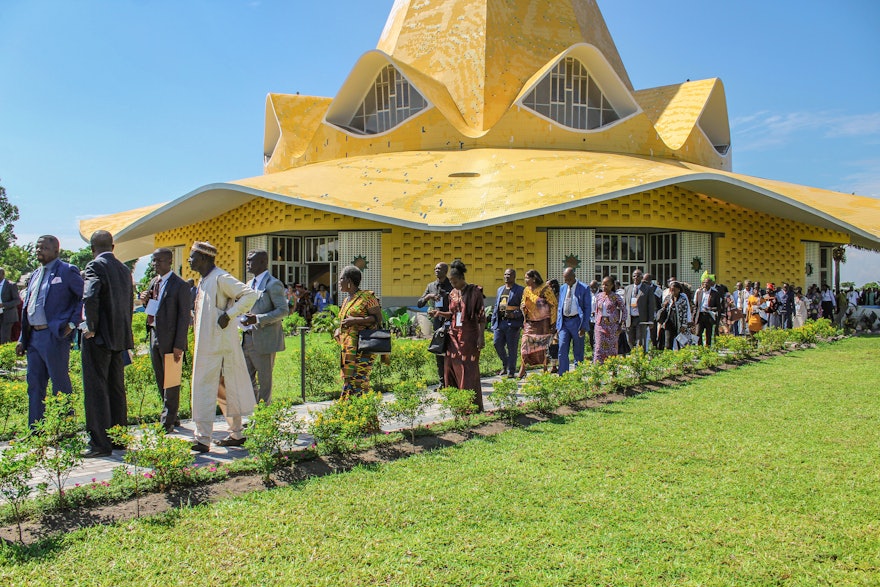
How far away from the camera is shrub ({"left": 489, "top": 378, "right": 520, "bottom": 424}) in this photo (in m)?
6.22

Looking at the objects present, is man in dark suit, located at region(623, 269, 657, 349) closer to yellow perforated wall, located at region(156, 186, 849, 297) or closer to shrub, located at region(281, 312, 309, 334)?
yellow perforated wall, located at region(156, 186, 849, 297)

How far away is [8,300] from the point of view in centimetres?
1167

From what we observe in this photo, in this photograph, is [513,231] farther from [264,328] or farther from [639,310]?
[264,328]

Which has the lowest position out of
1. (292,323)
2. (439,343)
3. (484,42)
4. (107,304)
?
(292,323)

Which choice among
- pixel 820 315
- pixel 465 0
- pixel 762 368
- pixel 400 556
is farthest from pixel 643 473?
pixel 465 0

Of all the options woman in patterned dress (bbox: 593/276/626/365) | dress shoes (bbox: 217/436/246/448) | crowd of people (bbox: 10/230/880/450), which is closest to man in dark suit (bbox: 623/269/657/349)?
woman in patterned dress (bbox: 593/276/626/365)

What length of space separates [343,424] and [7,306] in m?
9.66

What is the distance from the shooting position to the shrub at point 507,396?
6.22m

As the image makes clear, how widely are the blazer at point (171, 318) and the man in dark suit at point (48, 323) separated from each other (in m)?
0.76

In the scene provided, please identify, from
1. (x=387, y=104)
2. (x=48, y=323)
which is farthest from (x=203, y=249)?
(x=387, y=104)

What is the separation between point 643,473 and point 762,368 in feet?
20.4

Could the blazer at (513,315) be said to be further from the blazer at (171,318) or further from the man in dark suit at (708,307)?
the blazer at (171,318)

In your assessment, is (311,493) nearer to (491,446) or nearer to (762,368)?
(491,446)

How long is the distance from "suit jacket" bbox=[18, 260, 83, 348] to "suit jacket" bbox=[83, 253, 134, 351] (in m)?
0.26
